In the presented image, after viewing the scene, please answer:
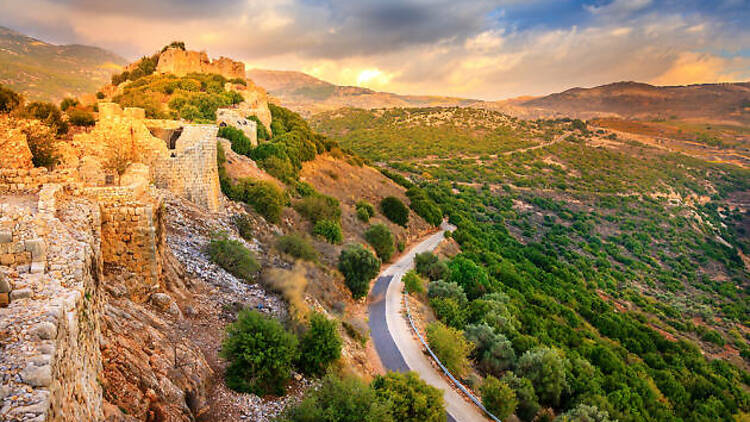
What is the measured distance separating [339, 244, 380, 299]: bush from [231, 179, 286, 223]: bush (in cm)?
403

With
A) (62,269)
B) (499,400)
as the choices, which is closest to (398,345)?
(499,400)

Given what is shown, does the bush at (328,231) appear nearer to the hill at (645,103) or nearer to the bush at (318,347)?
the bush at (318,347)

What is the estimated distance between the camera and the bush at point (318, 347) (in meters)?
10.7

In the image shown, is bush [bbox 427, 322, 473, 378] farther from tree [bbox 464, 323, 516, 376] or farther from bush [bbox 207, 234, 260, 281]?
bush [bbox 207, 234, 260, 281]

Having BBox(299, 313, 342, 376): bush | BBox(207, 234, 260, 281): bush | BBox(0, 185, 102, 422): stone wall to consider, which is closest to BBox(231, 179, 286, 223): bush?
BBox(207, 234, 260, 281): bush

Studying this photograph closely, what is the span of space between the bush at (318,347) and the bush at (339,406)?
1212 millimetres

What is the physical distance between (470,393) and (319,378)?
21.1 feet

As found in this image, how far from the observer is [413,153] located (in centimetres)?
6925

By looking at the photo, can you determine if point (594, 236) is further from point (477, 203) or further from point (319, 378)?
point (319, 378)

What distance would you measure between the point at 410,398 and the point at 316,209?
15460 mm

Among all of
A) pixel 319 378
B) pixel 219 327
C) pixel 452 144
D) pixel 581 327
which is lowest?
pixel 581 327

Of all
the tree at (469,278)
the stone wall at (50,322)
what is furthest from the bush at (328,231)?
the stone wall at (50,322)

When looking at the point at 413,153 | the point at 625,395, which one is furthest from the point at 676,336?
the point at 413,153

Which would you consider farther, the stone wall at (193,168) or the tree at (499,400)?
the stone wall at (193,168)
